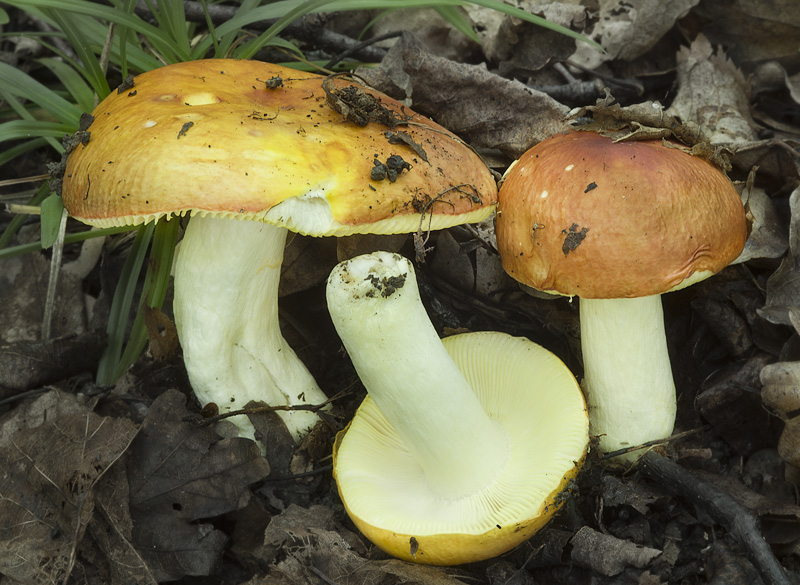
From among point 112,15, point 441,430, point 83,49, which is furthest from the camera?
point 83,49

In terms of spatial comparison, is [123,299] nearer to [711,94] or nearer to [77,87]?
[77,87]

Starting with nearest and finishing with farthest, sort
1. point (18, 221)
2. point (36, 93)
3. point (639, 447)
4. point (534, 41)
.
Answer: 1. point (639, 447)
2. point (36, 93)
3. point (18, 221)
4. point (534, 41)

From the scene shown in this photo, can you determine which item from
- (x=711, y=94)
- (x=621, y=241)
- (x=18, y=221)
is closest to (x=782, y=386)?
(x=621, y=241)

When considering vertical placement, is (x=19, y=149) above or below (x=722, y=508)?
above

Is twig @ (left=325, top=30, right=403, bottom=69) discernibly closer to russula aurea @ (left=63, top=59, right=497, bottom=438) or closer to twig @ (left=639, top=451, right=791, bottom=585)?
russula aurea @ (left=63, top=59, right=497, bottom=438)

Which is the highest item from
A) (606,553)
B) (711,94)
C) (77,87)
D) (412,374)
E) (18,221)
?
(77,87)

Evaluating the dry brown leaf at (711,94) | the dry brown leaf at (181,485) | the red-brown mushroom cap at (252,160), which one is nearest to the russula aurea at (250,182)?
the red-brown mushroom cap at (252,160)

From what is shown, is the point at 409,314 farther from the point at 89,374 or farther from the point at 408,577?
the point at 89,374
